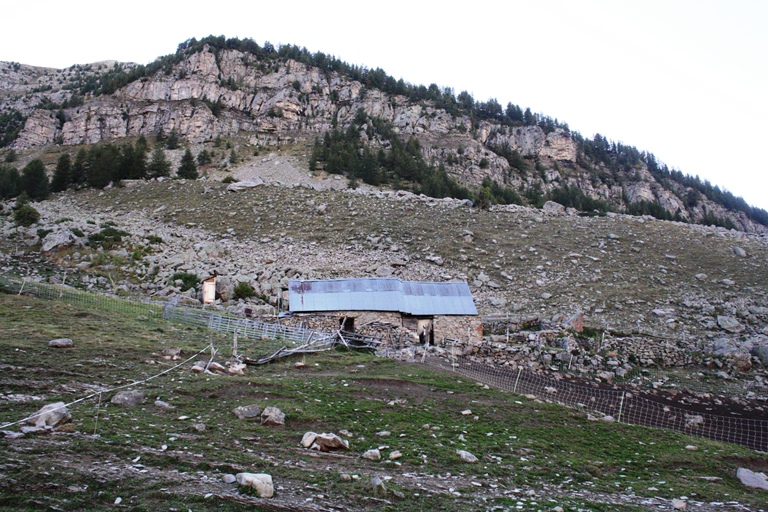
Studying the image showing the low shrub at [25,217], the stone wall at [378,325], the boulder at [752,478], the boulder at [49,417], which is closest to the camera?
the boulder at [49,417]

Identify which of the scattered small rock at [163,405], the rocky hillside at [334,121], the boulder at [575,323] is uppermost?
the rocky hillside at [334,121]

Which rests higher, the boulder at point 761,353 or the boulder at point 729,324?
the boulder at point 729,324

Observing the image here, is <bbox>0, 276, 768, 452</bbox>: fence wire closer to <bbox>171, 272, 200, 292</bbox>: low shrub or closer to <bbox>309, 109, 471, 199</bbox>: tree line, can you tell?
<bbox>171, 272, 200, 292</bbox>: low shrub

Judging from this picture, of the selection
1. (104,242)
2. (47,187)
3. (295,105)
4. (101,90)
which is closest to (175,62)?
(101,90)

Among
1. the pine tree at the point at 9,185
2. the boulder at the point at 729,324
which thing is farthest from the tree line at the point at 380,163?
the boulder at the point at 729,324

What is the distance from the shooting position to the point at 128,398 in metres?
9.03

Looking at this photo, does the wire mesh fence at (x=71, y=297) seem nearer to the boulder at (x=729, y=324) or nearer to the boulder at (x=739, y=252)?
the boulder at (x=729, y=324)

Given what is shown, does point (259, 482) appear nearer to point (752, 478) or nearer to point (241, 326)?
point (752, 478)

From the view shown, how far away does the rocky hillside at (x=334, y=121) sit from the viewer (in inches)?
3189

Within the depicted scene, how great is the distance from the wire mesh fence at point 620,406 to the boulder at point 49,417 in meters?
10.7

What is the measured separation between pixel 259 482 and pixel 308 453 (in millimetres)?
1900

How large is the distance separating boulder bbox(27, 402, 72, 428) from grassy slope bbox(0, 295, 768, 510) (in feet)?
0.83

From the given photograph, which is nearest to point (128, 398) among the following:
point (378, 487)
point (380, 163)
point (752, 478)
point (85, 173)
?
point (378, 487)

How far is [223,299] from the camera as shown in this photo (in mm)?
25203
